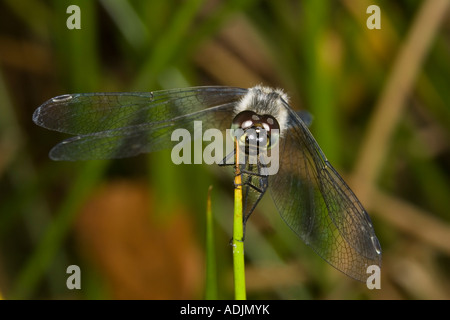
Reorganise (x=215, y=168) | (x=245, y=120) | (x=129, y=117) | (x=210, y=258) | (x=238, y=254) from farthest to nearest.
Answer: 1. (x=215, y=168)
2. (x=129, y=117)
3. (x=245, y=120)
4. (x=210, y=258)
5. (x=238, y=254)

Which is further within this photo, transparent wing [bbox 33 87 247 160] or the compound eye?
transparent wing [bbox 33 87 247 160]

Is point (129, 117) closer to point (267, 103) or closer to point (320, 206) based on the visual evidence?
point (267, 103)

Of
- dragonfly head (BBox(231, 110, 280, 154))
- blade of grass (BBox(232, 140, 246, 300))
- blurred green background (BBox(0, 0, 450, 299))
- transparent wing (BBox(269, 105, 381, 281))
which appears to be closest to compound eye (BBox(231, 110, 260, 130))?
dragonfly head (BBox(231, 110, 280, 154))

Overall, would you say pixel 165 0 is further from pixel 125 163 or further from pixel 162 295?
pixel 162 295

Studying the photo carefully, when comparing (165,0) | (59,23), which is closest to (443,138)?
(165,0)

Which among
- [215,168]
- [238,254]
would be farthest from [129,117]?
[215,168]

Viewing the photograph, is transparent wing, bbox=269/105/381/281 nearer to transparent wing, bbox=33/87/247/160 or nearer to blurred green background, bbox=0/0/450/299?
transparent wing, bbox=33/87/247/160
